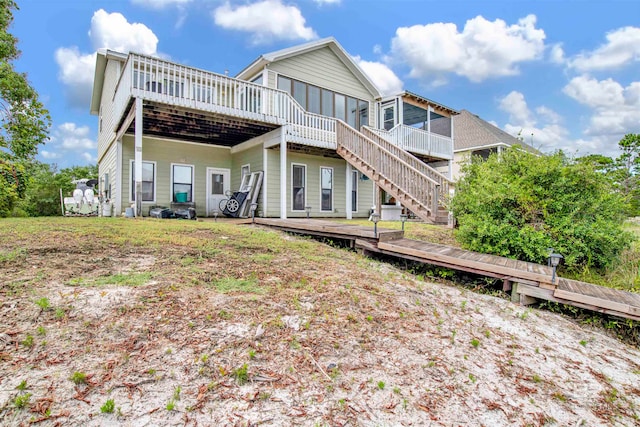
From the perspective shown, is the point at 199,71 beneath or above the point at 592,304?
above

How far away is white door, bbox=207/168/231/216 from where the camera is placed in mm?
12711

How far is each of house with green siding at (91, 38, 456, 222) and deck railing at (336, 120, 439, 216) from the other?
1.4 inches

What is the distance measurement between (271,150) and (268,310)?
932 centimetres

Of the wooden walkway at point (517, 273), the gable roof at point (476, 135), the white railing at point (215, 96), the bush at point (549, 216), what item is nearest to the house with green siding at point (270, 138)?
the white railing at point (215, 96)

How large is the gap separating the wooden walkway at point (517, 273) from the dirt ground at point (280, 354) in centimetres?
27

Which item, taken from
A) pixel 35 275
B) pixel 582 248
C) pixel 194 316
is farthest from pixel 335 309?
pixel 582 248

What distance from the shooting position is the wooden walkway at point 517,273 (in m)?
3.54

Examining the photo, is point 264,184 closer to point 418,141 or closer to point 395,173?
point 395,173

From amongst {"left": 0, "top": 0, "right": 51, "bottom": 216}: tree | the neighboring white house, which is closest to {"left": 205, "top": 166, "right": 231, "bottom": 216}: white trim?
{"left": 0, "top": 0, "right": 51, "bottom": 216}: tree

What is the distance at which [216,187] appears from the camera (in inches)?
511

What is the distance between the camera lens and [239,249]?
5305 millimetres

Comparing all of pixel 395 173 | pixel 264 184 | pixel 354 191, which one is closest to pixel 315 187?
pixel 354 191

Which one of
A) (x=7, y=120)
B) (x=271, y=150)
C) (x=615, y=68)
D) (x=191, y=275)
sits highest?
(x=615, y=68)

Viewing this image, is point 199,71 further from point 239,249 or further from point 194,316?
point 194,316
